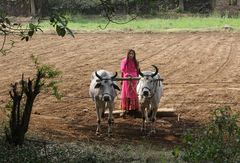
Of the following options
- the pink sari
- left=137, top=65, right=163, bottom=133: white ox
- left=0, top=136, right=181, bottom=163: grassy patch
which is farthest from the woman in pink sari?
left=0, top=136, right=181, bottom=163: grassy patch

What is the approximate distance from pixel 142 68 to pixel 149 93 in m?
8.58

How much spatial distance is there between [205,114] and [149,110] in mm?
1761

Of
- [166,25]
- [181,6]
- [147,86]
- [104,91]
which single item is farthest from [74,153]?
[181,6]

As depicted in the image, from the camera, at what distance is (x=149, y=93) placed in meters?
11.2

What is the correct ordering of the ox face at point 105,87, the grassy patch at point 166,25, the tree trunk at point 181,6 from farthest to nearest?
the tree trunk at point 181,6 < the grassy patch at point 166,25 < the ox face at point 105,87

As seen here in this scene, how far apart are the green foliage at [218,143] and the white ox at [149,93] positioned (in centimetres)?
451

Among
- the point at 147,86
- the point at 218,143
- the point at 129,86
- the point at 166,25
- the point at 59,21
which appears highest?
the point at 59,21

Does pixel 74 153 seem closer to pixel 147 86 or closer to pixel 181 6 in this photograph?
pixel 147 86

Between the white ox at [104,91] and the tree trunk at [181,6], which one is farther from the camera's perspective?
the tree trunk at [181,6]

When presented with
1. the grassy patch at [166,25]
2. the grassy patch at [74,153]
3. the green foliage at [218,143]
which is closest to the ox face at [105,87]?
the grassy patch at [74,153]

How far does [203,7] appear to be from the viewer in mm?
47438

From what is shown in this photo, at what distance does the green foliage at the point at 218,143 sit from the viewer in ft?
20.1

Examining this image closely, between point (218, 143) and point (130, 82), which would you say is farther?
point (130, 82)

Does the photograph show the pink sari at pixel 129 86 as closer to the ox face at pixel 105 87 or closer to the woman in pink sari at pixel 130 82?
the woman in pink sari at pixel 130 82
